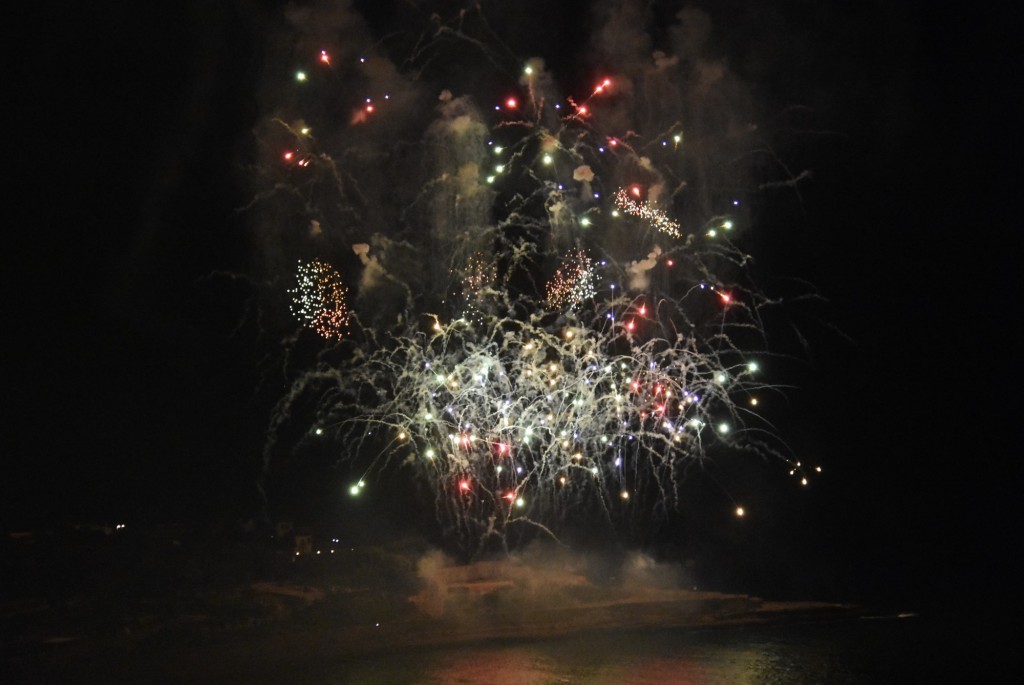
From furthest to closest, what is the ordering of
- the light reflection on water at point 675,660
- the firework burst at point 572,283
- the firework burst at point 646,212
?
the firework burst at point 572,283 < the firework burst at point 646,212 < the light reflection on water at point 675,660

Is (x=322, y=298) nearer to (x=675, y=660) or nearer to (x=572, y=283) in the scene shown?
(x=572, y=283)

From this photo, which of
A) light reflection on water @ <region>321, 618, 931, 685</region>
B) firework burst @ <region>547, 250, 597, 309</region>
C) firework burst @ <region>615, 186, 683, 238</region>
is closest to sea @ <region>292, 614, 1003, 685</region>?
light reflection on water @ <region>321, 618, 931, 685</region>

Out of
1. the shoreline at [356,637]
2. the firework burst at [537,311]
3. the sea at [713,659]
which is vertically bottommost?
the sea at [713,659]

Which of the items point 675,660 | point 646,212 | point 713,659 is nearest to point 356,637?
point 675,660

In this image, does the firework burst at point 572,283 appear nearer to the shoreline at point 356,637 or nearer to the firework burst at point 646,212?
the firework burst at point 646,212

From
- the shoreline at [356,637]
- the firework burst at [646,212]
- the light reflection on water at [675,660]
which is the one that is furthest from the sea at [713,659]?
the firework burst at [646,212]

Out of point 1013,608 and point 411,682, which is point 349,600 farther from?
point 1013,608

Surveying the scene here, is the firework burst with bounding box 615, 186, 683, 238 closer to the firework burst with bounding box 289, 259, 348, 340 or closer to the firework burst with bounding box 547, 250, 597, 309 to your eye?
the firework burst with bounding box 547, 250, 597, 309

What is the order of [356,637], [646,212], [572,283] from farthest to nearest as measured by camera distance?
1. [572,283]
2. [646,212]
3. [356,637]
